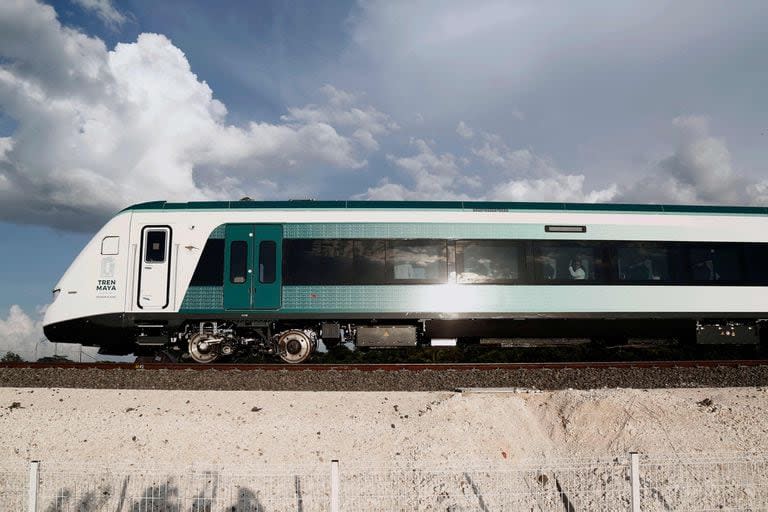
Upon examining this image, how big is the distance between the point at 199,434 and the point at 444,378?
188 inches

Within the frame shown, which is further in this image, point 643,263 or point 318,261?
point 643,263

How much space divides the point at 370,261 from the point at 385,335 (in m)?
1.76

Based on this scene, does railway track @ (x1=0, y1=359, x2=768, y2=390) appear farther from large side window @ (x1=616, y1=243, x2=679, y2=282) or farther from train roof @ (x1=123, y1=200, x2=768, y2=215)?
train roof @ (x1=123, y1=200, x2=768, y2=215)

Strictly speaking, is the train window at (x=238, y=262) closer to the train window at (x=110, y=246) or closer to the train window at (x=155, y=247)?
the train window at (x=155, y=247)

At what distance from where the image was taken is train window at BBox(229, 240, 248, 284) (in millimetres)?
14109

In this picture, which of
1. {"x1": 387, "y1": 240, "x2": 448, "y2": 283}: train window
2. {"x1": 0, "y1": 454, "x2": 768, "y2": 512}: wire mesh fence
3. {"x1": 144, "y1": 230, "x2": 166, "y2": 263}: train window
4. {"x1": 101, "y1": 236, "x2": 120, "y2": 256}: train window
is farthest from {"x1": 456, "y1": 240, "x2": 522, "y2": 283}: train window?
{"x1": 101, "y1": 236, "x2": 120, "y2": 256}: train window

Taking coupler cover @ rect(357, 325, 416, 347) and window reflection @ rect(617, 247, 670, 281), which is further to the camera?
window reflection @ rect(617, 247, 670, 281)

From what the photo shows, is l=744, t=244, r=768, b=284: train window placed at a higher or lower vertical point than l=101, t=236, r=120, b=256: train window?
lower

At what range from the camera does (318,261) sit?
14.1 meters

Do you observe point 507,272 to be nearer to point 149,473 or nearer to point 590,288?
point 590,288

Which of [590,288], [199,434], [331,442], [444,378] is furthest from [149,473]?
[590,288]

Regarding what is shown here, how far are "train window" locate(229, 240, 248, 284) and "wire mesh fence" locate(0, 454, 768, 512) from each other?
19.9 feet

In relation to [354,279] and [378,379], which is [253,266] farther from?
[378,379]

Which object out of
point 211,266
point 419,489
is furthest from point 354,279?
point 419,489
